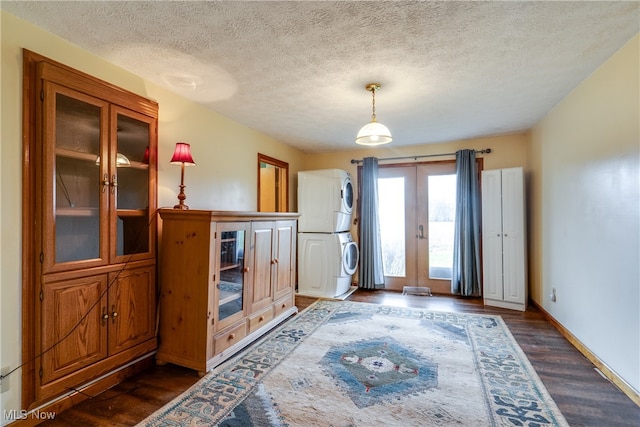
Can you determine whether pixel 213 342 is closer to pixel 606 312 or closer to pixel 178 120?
pixel 178 120

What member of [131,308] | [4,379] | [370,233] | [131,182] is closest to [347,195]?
[370,233]

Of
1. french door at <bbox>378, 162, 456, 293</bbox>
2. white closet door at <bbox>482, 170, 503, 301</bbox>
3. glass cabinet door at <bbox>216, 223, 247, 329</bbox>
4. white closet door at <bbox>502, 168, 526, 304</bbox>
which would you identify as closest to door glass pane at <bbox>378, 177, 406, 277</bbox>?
french door at <bbox>378, 162, 456, 293</bbox>

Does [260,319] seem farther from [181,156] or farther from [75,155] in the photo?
[75,155]

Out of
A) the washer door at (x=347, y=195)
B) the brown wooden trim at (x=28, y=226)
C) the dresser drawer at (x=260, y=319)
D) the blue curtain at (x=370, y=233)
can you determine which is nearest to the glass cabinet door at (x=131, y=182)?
the brown wooden trim at (x=28, y=226)

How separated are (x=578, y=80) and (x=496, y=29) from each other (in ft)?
4.43

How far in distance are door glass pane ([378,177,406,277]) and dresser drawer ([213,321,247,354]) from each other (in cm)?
281

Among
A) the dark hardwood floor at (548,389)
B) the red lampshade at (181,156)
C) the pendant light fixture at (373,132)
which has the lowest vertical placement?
the dark hardwood floor at (548,389)

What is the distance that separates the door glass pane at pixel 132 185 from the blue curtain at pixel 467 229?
3.92m

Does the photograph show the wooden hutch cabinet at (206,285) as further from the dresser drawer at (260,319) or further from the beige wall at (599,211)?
the beige wall at (599,211)

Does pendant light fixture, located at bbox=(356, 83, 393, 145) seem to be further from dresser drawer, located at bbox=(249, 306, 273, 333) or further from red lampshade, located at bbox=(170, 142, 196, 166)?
dresser drawer, located at bbox=(249, 306, 273, 333)

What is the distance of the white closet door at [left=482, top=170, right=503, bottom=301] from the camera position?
3850mm

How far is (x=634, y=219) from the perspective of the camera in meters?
1.95

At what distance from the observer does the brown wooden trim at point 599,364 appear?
191 centimetres
